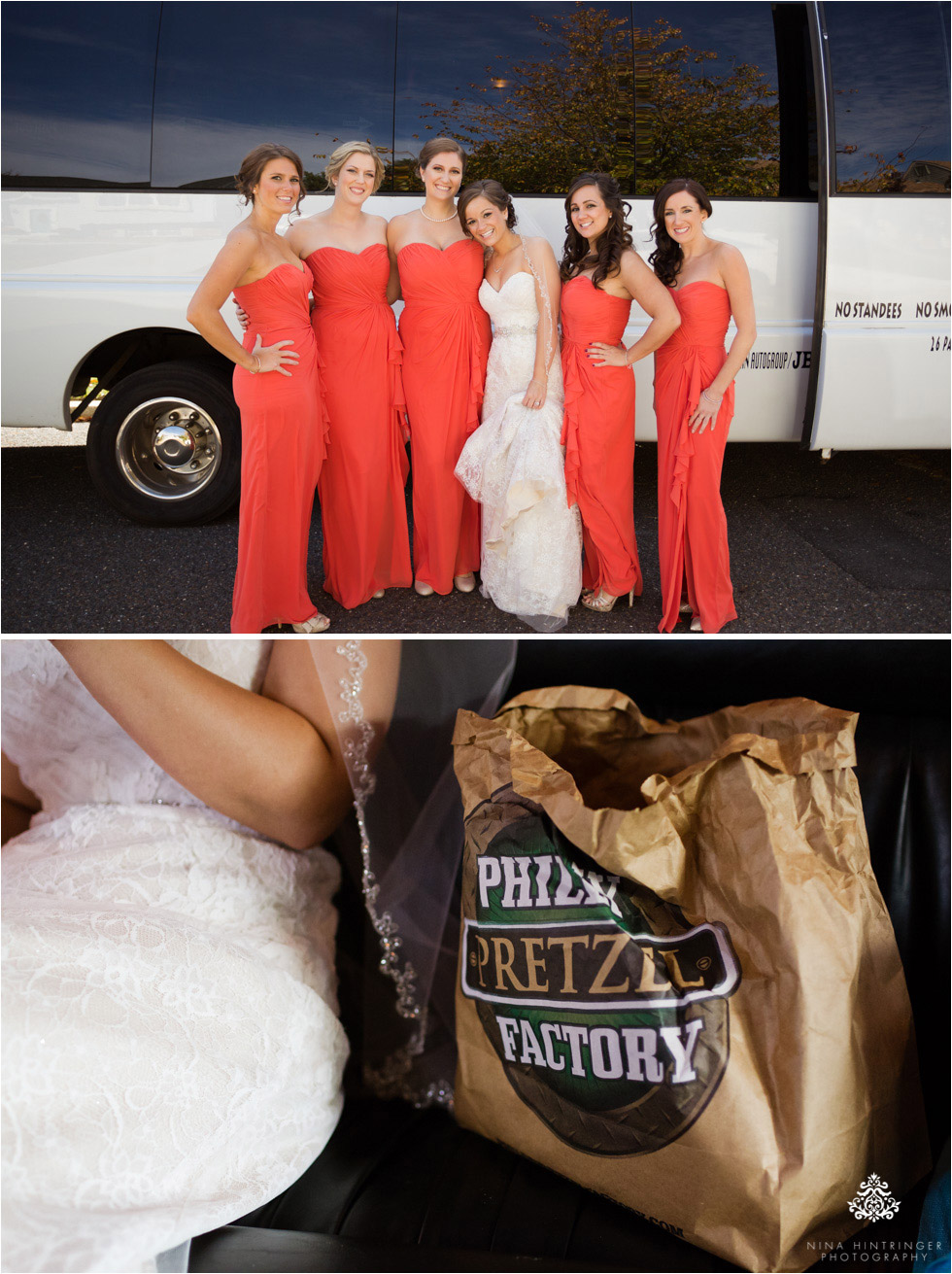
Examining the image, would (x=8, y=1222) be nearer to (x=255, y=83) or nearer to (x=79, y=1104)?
(x=79, y=1104)

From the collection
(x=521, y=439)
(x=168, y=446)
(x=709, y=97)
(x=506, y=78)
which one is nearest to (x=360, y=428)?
(x=521, y=439)

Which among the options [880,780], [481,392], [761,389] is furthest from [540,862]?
[761,389]

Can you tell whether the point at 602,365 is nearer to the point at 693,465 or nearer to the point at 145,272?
the point at 693,465

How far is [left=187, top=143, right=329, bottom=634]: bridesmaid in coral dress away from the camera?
8.14 feet

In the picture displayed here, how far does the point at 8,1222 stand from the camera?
1143mm

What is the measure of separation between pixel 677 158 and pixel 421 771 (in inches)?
98.2

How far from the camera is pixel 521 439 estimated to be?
2.90 metres

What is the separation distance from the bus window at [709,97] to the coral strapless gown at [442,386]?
81cm

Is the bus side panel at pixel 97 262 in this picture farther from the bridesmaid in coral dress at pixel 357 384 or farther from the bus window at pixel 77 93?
Answer: the bridesmaid in coral dress at pixel 357 384

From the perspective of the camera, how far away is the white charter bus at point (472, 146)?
3.00m

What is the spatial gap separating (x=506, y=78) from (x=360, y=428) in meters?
1.26

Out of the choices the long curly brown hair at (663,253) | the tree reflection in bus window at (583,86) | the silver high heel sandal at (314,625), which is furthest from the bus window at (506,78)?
the silver high heel sandal at (314,625)

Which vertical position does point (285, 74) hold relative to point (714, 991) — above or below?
above

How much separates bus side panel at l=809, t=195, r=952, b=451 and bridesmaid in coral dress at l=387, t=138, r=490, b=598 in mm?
1307
